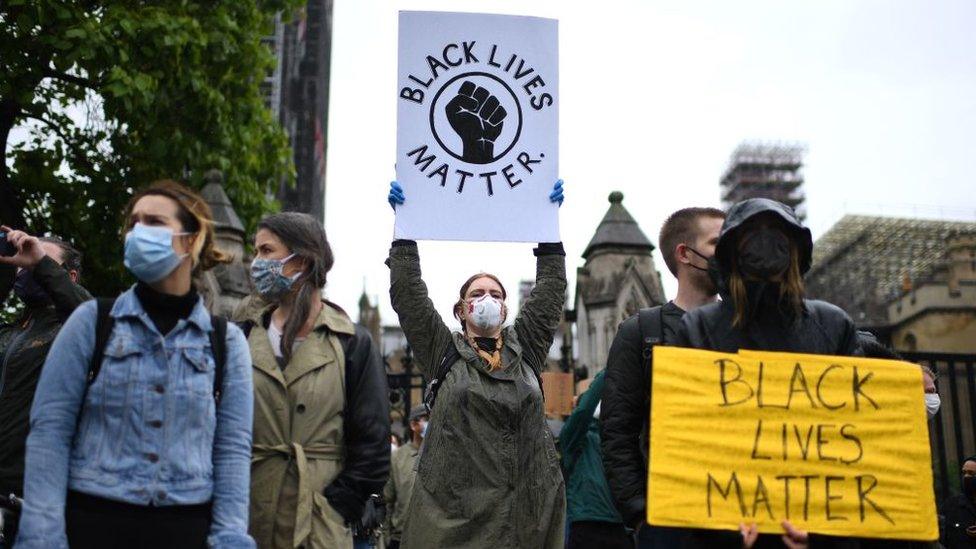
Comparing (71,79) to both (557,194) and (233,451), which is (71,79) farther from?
(233,451)

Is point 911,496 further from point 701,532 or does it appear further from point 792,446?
point 701,532

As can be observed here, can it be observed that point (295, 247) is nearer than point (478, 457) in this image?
Yes

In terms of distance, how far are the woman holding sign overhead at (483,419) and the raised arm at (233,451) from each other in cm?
138

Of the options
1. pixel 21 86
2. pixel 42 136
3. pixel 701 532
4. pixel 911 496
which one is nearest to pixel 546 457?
pixel 701 532

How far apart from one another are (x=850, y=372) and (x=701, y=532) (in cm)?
71

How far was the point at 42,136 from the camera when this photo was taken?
1381 cm

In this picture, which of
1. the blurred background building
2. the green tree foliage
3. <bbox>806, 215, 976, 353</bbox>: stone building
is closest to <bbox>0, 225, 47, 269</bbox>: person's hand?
the green tree foliage

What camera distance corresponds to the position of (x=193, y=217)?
3.38 m

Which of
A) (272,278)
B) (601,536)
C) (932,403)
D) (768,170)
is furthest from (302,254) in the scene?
(768,170)

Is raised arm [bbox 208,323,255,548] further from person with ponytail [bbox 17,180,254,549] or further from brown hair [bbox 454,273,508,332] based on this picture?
brown hair [bbox 454,273,508,332]

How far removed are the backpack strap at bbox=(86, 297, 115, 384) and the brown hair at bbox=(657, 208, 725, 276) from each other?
2393 millimetres

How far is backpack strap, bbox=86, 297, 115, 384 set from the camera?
10.1ft

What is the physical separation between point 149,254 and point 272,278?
37.0 inches

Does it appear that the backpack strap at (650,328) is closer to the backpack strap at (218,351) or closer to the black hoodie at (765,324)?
the black hoodie at (765,324)
